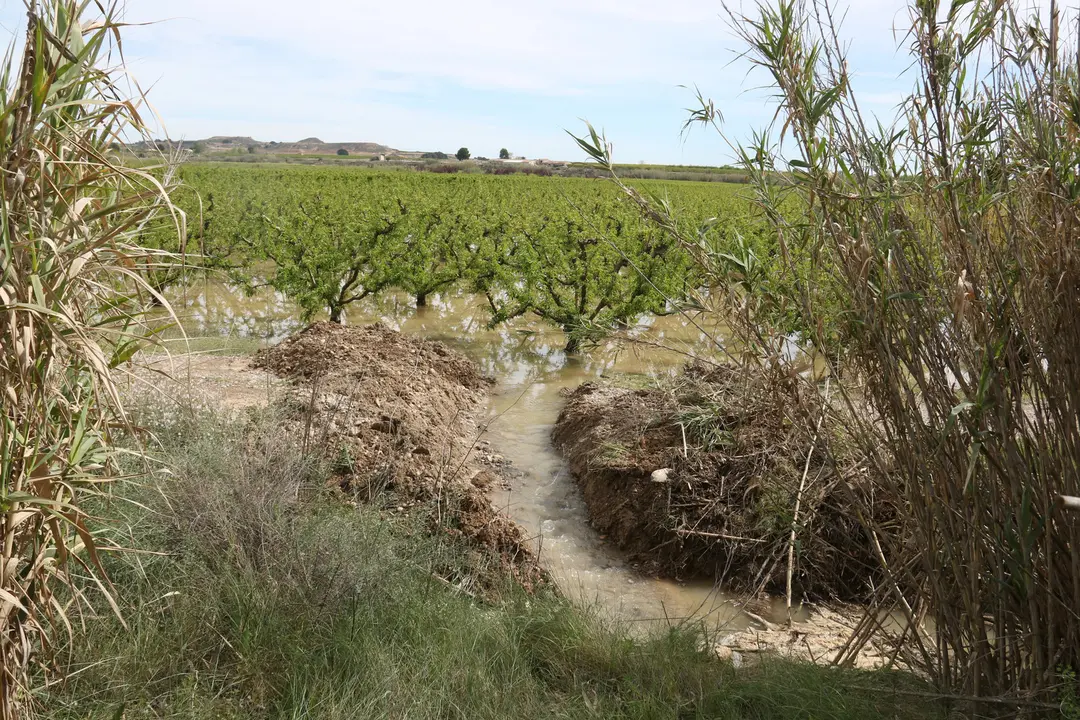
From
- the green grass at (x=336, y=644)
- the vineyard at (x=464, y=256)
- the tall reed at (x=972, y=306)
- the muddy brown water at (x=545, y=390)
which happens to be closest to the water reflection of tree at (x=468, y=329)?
the muddy brown water at (x=545, y=390)

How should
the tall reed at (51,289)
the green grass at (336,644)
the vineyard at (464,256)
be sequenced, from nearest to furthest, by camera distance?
the tall reed at (51,289) → the green grass at (336,644) → the vineyard at (464,256)

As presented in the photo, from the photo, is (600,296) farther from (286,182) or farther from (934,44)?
(286,182)

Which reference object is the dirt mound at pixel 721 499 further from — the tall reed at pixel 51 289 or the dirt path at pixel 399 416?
the tall reed at pixel 51 289

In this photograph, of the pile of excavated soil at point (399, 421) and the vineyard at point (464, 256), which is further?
the vineyard at point (464, 256)

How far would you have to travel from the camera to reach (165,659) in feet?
9.43

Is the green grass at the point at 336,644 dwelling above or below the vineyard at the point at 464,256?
below

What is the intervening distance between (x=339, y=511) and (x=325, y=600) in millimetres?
981

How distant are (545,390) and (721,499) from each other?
424 centimetres

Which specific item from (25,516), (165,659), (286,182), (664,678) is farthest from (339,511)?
(286,182)

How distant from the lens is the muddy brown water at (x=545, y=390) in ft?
15.4

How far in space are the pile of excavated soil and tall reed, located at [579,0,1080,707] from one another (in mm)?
1957

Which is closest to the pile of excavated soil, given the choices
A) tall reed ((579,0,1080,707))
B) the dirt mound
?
the dirt mound

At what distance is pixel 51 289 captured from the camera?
2059mm

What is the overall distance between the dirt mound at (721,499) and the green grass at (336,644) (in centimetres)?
139
